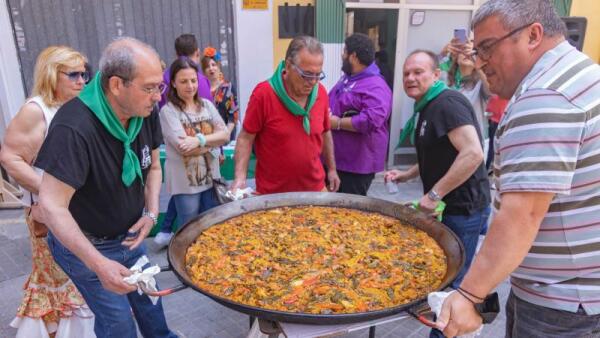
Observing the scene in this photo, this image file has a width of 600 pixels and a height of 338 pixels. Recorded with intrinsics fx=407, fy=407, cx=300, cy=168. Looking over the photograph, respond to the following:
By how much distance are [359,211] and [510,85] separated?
1.56 m

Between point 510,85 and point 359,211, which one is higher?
point 510,85

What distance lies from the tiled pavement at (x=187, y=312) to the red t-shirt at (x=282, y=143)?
1189 mm

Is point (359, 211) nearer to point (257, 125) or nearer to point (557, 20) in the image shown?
point (257, 125)

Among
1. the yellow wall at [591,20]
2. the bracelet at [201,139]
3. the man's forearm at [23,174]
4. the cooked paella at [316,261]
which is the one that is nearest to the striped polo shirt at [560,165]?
the cooked paella at [316,261]

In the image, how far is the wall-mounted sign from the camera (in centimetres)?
589

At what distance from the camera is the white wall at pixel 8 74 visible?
542 cm

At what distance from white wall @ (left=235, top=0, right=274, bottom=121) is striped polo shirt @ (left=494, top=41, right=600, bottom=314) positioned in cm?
499

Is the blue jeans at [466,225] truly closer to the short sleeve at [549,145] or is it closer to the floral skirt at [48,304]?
the short sleeve at [549,145]

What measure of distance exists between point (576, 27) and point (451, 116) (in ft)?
18.7

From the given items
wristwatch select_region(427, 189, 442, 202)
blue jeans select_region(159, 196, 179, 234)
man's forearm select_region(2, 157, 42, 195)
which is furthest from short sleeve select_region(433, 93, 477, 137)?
blue jeans select_region(159, 196, 179, 234)

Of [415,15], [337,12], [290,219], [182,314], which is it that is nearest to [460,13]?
[415,15]

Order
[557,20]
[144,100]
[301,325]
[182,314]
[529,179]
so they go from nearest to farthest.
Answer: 1. [529,179]
2. [557,20]
3. [301,325]
4. [144,100]
5. [182,314]

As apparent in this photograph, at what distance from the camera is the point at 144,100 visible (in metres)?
2.07

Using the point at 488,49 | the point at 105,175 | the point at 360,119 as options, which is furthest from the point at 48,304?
the point at 488,49
